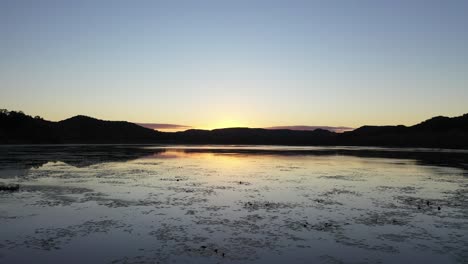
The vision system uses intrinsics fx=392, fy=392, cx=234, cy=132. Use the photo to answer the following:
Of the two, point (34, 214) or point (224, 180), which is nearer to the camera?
point (34, 214)

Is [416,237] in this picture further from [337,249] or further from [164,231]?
[164,231]

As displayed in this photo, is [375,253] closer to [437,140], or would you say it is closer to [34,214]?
[34,214]

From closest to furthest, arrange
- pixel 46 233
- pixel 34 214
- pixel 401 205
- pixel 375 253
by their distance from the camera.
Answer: pixel 375 253 → pixel 46 233 → pixel 34 214 → pixel 401 205

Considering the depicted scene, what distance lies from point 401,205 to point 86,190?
20.0 m

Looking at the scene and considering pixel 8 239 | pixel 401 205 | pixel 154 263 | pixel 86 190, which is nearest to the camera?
pixel 154 263

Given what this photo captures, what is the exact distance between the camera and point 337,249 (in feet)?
44.3

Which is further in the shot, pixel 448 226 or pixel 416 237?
pixel 448 226

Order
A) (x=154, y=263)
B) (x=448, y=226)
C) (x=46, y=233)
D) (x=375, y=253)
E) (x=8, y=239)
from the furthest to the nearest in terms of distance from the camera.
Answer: (x=448, y=226) → (x=46, y=233) → (x=8, y=239) → (x=375, y=253) → (x=154, y=263)

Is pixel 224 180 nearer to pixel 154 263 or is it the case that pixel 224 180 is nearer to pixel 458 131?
pixel 154 263

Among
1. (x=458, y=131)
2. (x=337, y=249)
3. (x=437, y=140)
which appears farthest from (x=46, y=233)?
(x=458, y=131)

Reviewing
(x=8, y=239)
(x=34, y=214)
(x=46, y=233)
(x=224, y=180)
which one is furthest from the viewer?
(x=224, y=180)

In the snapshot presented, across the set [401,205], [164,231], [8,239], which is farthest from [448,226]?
[8,239]

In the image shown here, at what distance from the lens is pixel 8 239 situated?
1426 centimetres

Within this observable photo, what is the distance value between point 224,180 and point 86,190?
1211 cm
